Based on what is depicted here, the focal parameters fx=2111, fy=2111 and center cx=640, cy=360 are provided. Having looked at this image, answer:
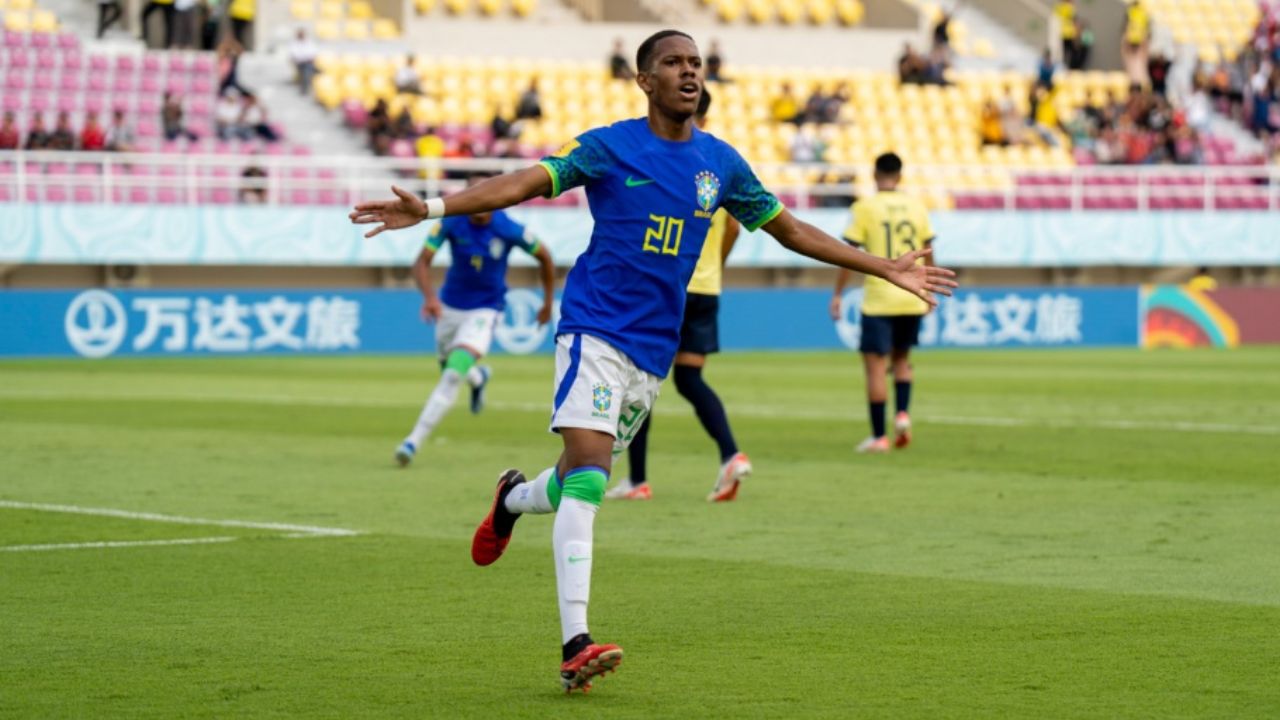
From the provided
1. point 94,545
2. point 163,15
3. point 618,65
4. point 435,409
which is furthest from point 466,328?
point 618,65

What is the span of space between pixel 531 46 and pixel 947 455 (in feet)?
95.9

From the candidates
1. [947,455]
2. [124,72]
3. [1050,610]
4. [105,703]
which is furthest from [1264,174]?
[105,703]

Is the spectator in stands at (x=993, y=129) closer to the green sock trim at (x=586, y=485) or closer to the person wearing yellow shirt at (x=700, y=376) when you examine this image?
the person wearing yellow shirt at (x=700, y=376)

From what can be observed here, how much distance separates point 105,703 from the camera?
6254 mm

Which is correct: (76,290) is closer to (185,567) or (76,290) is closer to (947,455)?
(947,455)

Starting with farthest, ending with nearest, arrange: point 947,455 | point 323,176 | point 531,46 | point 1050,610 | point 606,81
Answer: point 531,46, point 606,81, point 323,176, point 947,455, point 1050,610

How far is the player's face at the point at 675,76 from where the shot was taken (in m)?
6.85

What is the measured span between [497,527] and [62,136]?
26.8 metres

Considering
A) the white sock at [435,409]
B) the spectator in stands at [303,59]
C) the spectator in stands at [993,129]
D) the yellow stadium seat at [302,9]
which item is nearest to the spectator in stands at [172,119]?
the spectator in stands at [303,59]

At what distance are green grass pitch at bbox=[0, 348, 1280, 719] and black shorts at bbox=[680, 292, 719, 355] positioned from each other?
36.4 inches

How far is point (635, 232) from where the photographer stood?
7.00 meters

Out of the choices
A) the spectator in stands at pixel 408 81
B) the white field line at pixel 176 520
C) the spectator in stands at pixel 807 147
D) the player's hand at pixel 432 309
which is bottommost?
the white field line at pixel 176 520

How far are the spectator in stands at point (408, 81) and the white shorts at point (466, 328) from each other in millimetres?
22166

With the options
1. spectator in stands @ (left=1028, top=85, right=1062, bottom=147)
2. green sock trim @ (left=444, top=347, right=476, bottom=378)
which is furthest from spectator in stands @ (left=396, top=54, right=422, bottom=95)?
green sock trim @ (left=444, top=347, right=476, bottom=378)
